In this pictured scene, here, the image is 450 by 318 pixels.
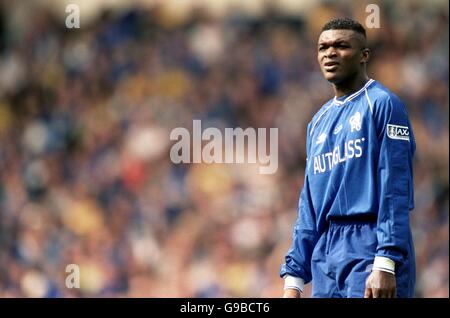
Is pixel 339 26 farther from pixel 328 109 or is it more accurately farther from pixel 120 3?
pixel 120 3

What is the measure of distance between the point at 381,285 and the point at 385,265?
3.2 inches

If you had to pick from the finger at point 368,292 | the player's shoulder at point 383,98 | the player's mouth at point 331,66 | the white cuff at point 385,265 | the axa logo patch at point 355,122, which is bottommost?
the finger at point 368,292

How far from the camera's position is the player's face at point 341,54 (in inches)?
155

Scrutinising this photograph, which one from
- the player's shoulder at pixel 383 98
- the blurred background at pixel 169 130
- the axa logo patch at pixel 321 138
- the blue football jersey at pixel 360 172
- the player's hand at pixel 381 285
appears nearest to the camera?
the player's hand at pixel 381 285

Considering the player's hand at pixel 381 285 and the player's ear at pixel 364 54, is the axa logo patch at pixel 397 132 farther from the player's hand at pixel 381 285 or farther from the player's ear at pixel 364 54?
the player's hand at pixel 381 285

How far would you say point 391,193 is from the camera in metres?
3.62

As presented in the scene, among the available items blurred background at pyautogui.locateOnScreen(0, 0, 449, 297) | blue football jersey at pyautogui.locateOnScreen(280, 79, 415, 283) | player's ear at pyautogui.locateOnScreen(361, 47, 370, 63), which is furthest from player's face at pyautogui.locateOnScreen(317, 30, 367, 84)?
blurred background at pyautogui.locateOnScreen(0, 0, 449, 297)

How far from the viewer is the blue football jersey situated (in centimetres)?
362

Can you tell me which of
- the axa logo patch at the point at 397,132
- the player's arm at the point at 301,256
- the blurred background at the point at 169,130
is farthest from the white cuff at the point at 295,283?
the blurred background at the point at 169,130

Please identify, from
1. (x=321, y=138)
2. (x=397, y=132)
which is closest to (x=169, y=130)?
(x=321, y=138)

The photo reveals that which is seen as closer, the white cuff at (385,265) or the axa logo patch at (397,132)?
the white cuff at (385,265)

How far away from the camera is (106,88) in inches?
394

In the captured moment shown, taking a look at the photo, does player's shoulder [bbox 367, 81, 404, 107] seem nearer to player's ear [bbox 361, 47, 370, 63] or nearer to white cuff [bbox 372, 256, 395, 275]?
player's ear [bbox 361, 47, 370, 63]
